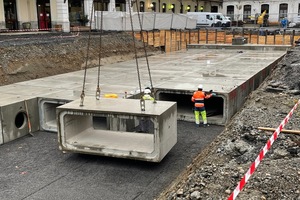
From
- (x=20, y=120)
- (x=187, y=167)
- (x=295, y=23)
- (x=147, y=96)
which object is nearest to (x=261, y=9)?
(x=295, y=23)

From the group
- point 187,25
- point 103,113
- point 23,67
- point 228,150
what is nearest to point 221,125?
point 228,150

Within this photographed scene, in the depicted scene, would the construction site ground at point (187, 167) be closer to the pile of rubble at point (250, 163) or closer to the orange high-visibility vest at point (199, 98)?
the pile of rubble at point (250, 163)

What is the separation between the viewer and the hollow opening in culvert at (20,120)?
12906mm

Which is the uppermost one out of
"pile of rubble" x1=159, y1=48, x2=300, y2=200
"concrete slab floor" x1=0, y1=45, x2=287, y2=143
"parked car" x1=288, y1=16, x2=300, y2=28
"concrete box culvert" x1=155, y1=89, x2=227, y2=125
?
"parked car" x1=288, y1=16, x2=300, y2=28

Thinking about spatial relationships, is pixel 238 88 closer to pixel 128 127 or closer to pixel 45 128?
pixel 128 127

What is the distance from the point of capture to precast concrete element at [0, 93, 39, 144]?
39.7 feet

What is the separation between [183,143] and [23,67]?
1179 centimetres

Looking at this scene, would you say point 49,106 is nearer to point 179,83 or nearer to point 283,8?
point 179,83

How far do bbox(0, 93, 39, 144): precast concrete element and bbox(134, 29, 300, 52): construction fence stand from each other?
64.7 ft

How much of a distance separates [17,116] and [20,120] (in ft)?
0.94

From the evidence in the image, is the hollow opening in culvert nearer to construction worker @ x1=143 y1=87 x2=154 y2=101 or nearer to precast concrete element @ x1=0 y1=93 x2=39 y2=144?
precast concrete element @ x1=0 y1=93 x2=39 y2=144

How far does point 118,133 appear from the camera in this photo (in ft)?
37.4

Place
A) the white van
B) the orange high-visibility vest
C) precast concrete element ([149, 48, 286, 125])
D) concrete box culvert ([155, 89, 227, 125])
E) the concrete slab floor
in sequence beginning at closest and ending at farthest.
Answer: the orange high-visibility vest, concrete box culvert ([155, 89, 227, 125]), precast concrete element ([149, 48, 286, 125]), the concrete slab floor, the white van

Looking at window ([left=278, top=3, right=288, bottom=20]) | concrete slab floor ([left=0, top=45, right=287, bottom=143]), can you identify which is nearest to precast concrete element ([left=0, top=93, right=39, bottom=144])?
concrete slab floor ([left=0, top=45, right=287, bottom=143])
